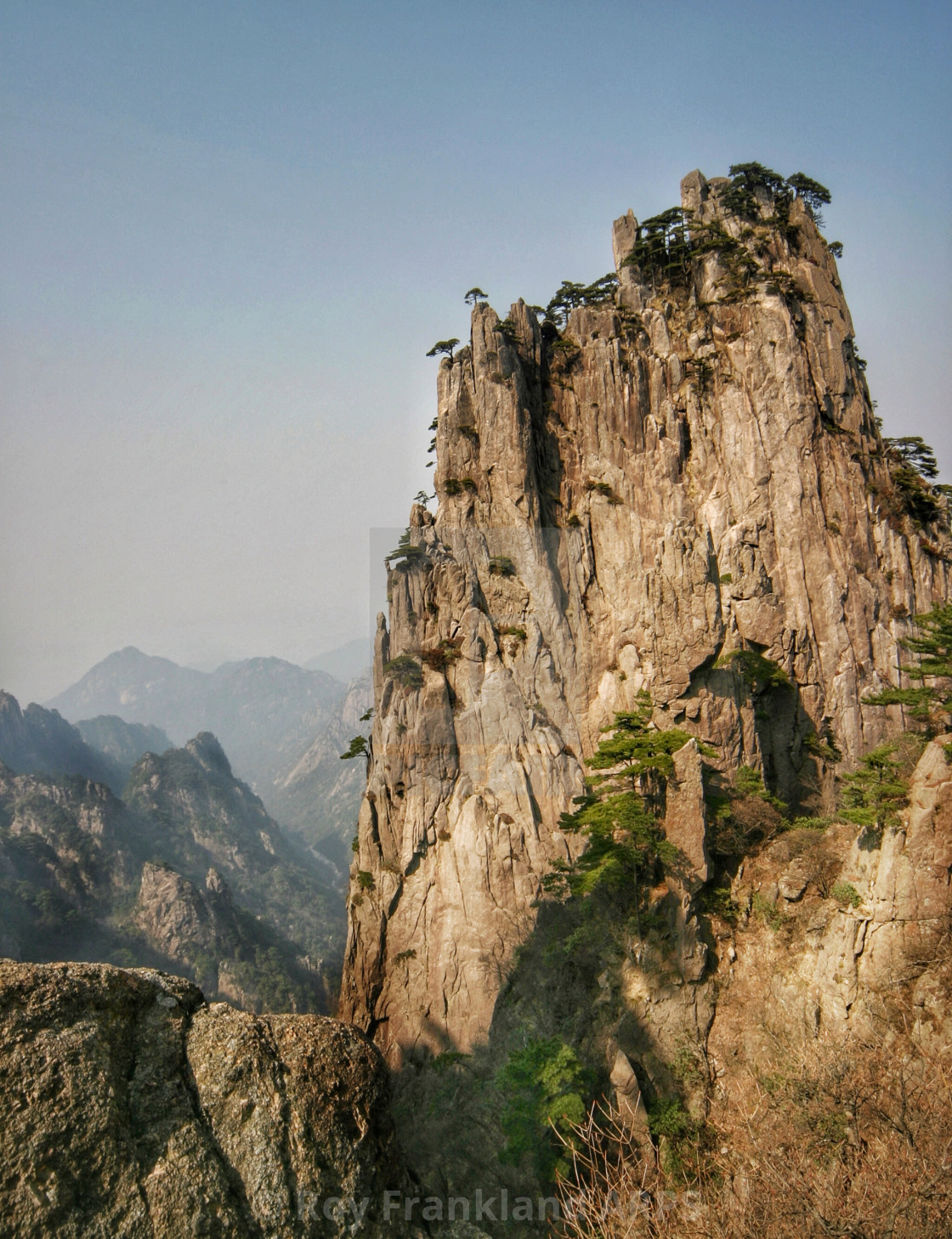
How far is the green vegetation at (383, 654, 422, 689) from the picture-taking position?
38.1 m

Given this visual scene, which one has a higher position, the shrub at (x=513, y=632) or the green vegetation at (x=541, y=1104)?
the shrub at (x=513, y=632)

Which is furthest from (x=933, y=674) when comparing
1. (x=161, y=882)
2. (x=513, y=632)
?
(x=161, y=882)

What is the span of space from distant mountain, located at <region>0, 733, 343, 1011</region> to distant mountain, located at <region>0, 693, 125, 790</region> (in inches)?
1383

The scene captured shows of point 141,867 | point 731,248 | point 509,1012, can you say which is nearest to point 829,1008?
point 509,1012

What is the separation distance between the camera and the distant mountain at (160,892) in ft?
317

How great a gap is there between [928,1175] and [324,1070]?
9364 millimetres

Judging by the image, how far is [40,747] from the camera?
183000 millimetres

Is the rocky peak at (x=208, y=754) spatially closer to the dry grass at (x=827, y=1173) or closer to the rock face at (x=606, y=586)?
the rock face at (x=606, y=586)

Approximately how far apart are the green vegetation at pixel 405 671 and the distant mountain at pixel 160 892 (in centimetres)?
5987

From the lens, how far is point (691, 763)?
29.9 metres

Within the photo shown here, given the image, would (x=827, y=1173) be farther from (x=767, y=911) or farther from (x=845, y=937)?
(x=767, y=911)

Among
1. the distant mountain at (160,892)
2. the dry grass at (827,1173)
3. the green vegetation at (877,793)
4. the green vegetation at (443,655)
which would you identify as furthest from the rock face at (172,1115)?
the distant mountain at (160,892)

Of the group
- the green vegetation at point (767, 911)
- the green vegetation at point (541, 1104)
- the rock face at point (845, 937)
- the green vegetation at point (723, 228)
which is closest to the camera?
the rock face at point (845, 937)

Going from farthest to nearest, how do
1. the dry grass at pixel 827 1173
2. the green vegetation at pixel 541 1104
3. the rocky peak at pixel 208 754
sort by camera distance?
the rocky peak at pixel 208 754, the green vegetation at pixel 541 1104, the dry grass at pixel 827 1173
